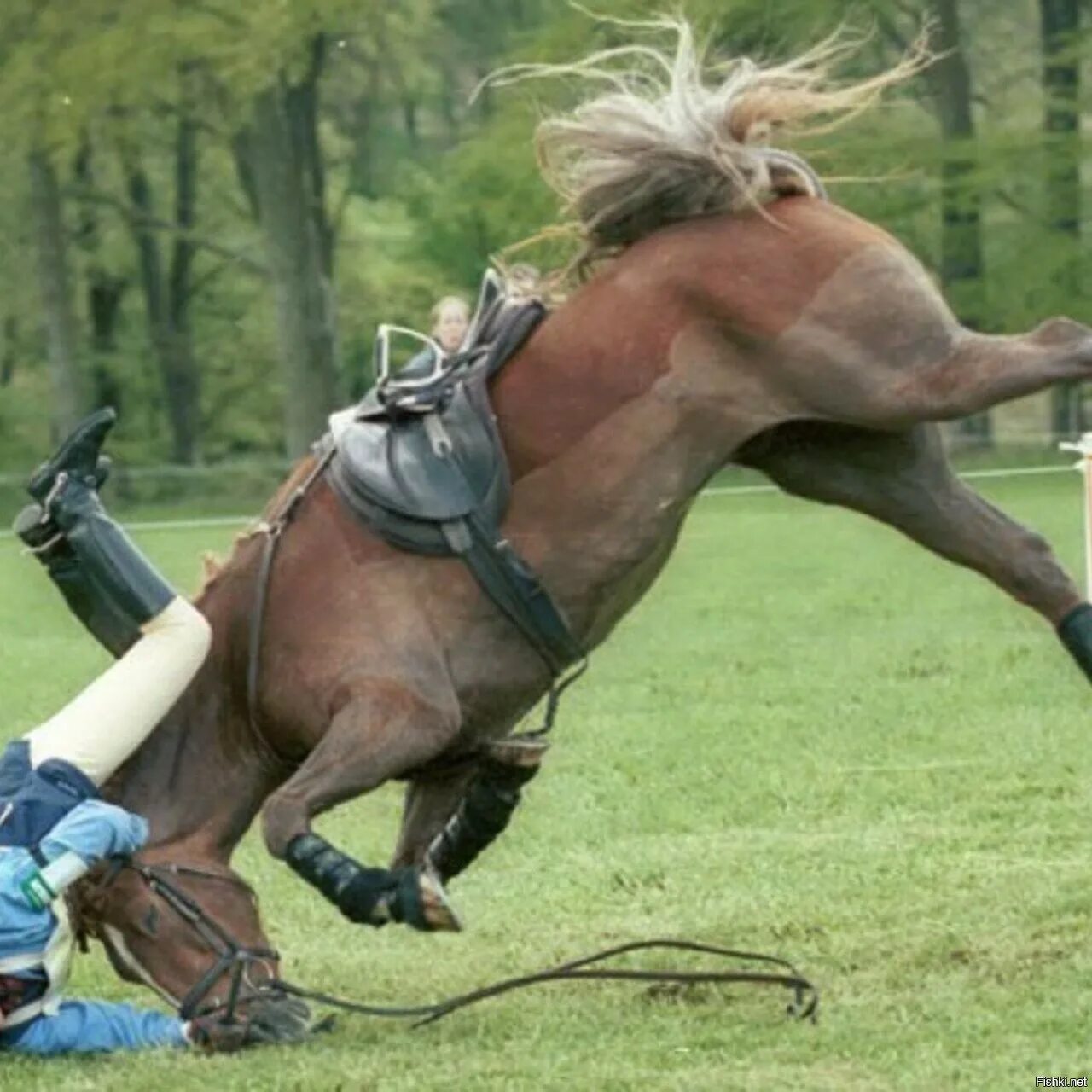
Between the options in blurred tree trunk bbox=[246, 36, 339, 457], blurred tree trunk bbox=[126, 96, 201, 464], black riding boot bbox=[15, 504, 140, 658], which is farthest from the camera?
blurred tree trunk bbox=[126, 96, 201, 464]

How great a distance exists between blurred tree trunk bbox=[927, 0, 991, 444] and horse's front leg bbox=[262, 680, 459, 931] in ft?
103

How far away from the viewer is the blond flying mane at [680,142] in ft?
22.1

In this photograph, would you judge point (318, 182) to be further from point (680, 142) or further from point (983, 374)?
point (983, 374)

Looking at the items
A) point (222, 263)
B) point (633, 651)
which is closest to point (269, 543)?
point (633, 651)

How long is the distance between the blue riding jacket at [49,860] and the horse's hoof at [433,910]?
573 mm

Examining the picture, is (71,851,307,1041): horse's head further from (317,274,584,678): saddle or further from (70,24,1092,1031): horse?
(317,274,584,678): saddle

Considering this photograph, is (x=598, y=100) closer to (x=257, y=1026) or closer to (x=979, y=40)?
(x=257, y=1026)

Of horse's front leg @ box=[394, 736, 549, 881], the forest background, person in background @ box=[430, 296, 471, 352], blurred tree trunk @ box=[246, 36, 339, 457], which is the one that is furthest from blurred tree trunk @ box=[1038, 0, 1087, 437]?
horse's front leg @ box=[394, 736, 549, 881]

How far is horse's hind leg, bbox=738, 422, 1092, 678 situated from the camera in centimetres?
696

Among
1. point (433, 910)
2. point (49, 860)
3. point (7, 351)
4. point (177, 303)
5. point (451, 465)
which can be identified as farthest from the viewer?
point (7, 351)

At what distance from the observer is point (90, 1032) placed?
6344mm

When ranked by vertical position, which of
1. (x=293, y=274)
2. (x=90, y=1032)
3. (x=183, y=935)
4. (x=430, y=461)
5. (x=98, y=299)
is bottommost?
(x=98, y=299)

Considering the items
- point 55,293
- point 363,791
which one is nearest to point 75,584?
point 363,791

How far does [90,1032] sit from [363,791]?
29.7 inches
